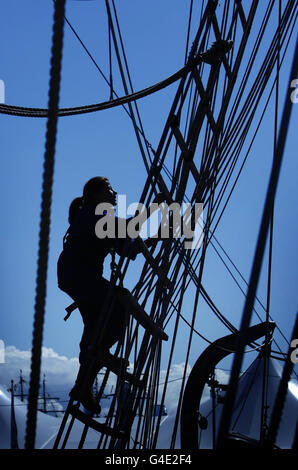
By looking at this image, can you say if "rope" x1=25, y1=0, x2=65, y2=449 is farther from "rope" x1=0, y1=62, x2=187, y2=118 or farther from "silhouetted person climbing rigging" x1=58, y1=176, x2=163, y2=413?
"rope" x1=0, y1=62, x2=187, y2=118

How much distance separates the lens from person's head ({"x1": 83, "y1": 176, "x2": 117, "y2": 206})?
2127mm

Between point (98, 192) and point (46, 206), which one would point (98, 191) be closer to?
point (98, 192)

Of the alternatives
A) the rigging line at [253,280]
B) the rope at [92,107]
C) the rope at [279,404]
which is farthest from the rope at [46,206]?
the rope at [92,107]

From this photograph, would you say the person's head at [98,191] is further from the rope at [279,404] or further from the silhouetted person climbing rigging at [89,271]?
the rope at [279,404]

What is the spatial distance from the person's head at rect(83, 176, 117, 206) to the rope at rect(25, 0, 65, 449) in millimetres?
1116

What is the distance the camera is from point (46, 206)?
3.20 feet

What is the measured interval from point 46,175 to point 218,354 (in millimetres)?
2375

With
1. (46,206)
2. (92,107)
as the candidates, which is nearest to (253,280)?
(46,206)

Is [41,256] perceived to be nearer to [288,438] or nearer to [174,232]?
[174,232]

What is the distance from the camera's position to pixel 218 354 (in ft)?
10.3

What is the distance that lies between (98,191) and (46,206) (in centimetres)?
116

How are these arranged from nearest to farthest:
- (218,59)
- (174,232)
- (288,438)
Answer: (174,232)
(218,59)
(288,438)

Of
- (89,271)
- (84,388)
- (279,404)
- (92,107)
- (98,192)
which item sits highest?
(92,107)
